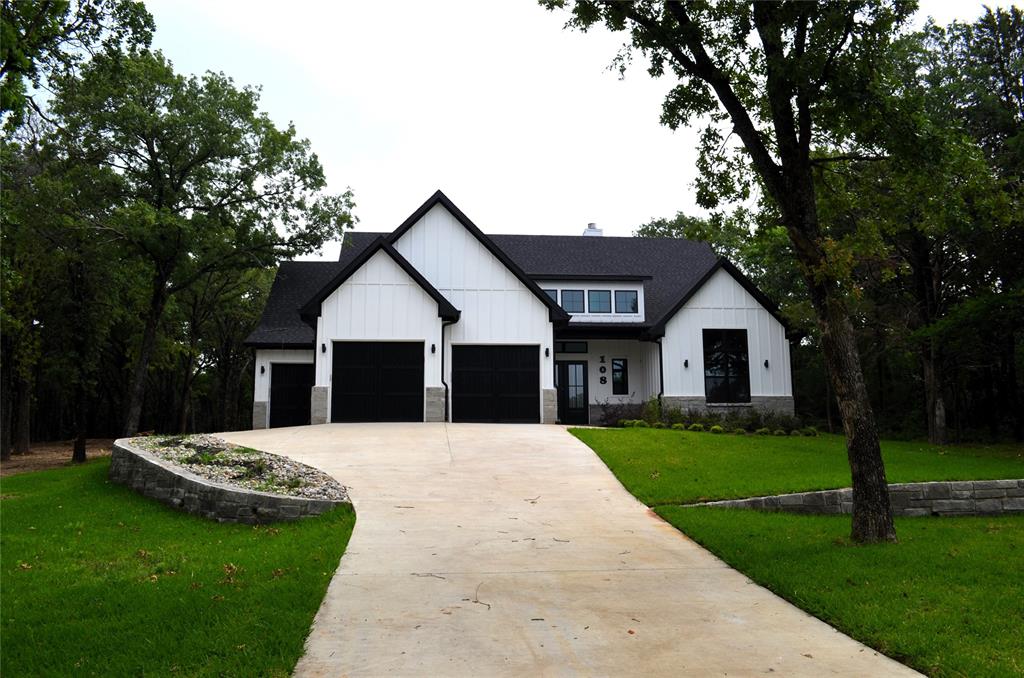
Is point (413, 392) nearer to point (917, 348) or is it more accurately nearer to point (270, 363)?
point (270, 363)

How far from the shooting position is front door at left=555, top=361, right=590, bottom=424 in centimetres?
2291

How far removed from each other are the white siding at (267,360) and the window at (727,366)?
12.6 m

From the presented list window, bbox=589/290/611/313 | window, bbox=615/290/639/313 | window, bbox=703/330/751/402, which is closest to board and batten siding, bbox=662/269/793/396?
window, bbox=703/330/751/402

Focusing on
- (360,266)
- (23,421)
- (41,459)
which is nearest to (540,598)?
(360,266)

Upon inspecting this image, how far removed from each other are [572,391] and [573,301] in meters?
3.20

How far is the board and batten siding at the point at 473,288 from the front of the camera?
19766mm

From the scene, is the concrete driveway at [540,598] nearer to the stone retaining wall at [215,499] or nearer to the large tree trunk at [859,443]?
the stone retaining wall at [215,499]

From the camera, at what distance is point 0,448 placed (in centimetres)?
2280

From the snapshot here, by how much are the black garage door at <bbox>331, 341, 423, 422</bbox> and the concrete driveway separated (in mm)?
7998

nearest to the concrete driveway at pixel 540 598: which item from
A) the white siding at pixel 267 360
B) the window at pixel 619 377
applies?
the white siding at pixel 267 360

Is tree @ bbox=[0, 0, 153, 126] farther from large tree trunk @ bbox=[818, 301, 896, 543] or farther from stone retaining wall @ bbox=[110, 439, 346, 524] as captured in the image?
large tree trunk @ bbox=[818, 301, 896, 543]

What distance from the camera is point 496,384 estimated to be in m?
19.7

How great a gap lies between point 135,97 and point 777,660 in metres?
21.7

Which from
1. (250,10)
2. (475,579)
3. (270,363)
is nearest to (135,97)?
(270,363)
